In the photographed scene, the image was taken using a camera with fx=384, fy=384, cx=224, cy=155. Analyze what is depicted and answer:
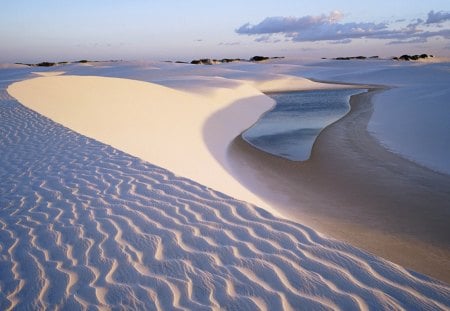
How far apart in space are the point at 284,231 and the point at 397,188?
4.12 metres

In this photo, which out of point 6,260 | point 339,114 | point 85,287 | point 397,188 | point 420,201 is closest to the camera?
point 85,287

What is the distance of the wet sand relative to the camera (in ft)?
15.9

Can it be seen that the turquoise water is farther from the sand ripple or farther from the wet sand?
the sand ripple

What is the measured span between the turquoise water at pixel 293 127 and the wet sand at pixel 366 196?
21.5 inches

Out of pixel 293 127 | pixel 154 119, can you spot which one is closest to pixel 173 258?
pixel 154 119

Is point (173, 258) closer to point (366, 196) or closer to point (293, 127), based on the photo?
point (366, 196)

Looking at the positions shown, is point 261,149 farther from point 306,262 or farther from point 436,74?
point 436,74

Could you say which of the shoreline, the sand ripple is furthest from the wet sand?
the sand ripple

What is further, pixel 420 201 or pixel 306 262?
pixel 420 201

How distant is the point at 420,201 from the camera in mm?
6297

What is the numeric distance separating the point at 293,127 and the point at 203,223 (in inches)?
429

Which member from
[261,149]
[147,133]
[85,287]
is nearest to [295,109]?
[261,149]

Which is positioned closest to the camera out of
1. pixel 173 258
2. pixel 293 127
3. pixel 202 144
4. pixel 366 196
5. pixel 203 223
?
pixel 173 258

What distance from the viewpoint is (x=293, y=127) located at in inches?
565
